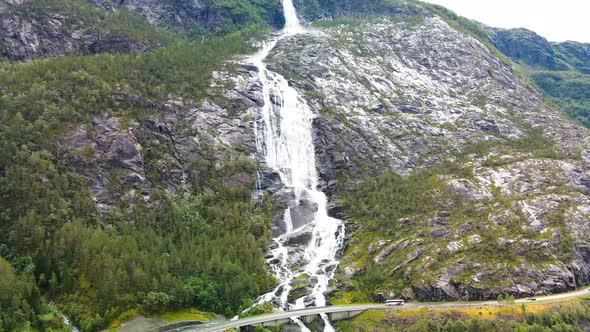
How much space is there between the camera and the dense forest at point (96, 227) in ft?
250

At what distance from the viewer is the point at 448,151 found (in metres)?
124

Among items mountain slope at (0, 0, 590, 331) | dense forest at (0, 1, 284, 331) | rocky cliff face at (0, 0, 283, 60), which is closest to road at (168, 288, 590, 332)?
mountain slope at (0, 0, 590, 331)

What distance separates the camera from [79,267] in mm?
80500

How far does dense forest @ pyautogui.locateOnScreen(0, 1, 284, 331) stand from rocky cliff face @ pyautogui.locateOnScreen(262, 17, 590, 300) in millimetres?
24569

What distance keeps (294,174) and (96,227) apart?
1928 inches

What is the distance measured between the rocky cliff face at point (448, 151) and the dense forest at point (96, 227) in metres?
24.6

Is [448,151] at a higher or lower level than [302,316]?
higher

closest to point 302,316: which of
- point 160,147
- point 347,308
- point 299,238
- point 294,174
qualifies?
point 347,308

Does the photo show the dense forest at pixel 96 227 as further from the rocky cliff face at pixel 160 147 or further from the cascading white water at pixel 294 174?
the cascading white water at pixel 294 174

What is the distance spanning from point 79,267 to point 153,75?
63760mm

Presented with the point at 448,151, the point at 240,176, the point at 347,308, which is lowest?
the point at 347,308

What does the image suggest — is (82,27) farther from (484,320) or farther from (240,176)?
(484,320)

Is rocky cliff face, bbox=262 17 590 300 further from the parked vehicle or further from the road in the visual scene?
the parked vehicle

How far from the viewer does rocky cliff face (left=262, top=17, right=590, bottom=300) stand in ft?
287
